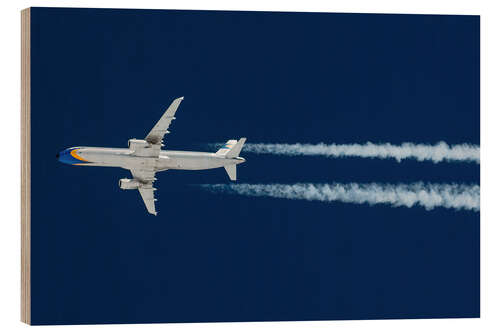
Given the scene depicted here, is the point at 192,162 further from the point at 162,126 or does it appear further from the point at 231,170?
the point at 162,126

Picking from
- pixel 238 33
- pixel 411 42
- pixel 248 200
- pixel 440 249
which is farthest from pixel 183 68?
pixel 440 249

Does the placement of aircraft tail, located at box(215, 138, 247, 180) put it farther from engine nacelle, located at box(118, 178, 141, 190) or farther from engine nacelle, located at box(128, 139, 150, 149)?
engine nacelle, located at box(118, 178, 141, 190)

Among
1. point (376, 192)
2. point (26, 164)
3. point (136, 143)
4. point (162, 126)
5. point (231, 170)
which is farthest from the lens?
point (376, 192)

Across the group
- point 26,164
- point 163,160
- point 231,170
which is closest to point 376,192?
point 231,170

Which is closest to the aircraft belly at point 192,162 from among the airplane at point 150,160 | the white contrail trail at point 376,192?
the airplane at point 150,160

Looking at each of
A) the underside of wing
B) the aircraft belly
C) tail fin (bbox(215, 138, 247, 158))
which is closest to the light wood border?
the underside of wing

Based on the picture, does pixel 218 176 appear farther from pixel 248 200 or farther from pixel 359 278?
pixel 359 278
